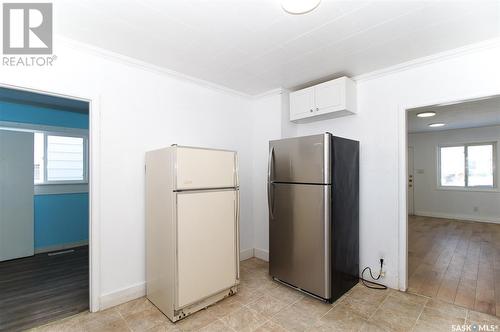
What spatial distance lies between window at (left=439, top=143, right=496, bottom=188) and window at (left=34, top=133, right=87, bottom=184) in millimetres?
8709

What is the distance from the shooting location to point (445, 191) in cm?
665

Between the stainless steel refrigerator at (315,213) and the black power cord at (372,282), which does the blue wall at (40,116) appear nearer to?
the stainless steel refrigerator at (315,213)

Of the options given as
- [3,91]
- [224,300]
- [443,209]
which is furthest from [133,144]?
[443,209]

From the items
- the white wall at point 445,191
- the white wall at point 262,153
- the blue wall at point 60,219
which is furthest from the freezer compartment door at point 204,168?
the white wall at point 445,191

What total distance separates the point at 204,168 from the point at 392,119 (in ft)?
6.94

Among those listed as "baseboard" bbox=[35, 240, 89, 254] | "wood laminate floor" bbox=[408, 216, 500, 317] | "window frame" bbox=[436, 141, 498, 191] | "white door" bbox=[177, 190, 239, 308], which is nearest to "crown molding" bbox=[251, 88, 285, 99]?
"white door" bbox=[177, 190, 239, 308]

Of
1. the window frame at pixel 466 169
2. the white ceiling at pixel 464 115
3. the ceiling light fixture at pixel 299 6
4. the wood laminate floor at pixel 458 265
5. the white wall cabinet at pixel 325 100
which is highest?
the ceiling light fixture at pixel 299 6

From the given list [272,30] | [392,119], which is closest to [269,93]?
[272,30]

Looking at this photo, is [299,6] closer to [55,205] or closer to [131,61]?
[131,61]

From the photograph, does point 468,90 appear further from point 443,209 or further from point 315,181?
point 443,209

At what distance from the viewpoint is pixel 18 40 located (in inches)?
76.3

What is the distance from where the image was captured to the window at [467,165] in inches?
241

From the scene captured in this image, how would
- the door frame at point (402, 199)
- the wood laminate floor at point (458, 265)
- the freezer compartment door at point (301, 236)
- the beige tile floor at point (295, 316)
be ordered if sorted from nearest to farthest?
the beige tile floor at point (295, 316) → the freezer compartment door at point (301, 236) → the wood laminate floor at point (458, 265) → the door frame at point (402, 199)

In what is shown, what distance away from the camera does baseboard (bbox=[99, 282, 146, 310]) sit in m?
2.27
